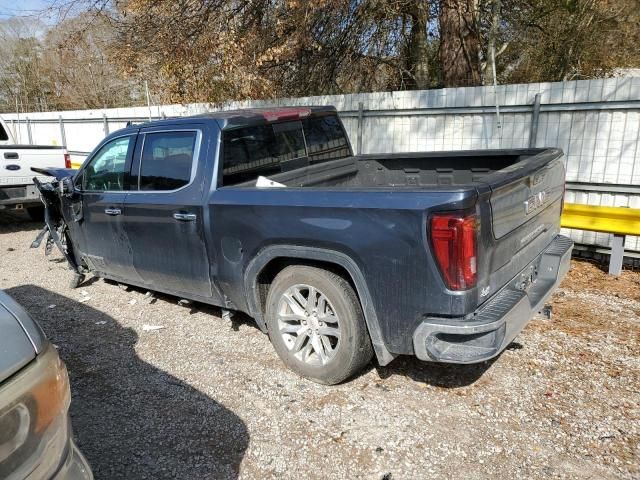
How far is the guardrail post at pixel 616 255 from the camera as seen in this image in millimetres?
5492

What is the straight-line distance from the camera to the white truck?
802 cm

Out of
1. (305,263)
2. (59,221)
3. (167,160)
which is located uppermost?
(167,160)

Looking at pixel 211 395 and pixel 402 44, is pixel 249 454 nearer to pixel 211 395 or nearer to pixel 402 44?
pixel 211 395

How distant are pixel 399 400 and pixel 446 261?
1.17m

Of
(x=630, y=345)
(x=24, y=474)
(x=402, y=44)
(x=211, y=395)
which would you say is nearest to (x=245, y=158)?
(x=211, y=395)

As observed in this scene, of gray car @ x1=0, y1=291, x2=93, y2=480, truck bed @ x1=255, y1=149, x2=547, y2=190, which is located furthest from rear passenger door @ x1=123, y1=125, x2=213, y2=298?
gray car @ x1=0, y1=291, x2=93, y2=480

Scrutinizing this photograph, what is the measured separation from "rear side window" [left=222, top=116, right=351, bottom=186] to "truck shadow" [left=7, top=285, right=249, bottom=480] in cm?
160

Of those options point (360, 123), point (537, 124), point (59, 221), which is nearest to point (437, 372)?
point (537, 124)

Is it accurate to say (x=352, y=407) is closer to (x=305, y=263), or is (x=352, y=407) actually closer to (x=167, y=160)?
(x=305, y=263)

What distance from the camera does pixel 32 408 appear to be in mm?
1621

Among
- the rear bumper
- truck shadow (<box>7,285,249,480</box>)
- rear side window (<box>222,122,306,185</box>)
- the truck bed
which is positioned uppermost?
rear side window (<box>222,122,306,185</box>)

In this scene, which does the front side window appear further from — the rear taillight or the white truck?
the white truck

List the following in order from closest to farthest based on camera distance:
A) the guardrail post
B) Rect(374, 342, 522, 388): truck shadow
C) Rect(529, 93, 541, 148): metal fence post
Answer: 1. Rect(374, 342, 522, 388): truck shadow
2. the guardrail post
3. Rect(529, 93, 541, 148): metal fence post

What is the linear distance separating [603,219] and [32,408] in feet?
18.5
